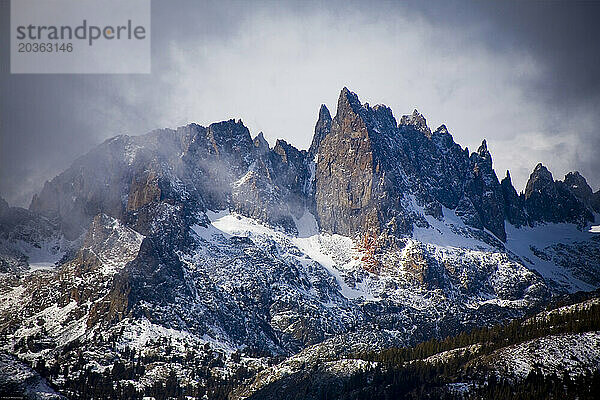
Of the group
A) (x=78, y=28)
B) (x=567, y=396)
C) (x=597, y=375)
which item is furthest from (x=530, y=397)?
(x=78, y=28)

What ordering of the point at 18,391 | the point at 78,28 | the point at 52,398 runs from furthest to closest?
the point at 52,398 < the point at 18,391 < the point at 78,28

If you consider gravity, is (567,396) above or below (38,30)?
below

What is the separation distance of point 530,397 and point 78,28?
176960mm

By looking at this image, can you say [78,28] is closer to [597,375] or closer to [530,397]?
[530,397]

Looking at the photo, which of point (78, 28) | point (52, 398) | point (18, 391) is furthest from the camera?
point (52, 398)

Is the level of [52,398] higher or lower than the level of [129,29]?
lower

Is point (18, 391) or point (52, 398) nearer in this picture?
point (18, 391)

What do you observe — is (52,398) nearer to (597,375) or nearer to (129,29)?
(129,29)

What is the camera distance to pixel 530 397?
197 m

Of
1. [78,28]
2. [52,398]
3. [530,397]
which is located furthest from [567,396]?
[78,28]

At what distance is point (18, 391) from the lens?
609 ft

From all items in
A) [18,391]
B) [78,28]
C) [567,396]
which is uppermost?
[78,28]

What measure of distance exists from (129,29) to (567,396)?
175 metres

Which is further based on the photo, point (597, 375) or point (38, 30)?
point (597, 375)
